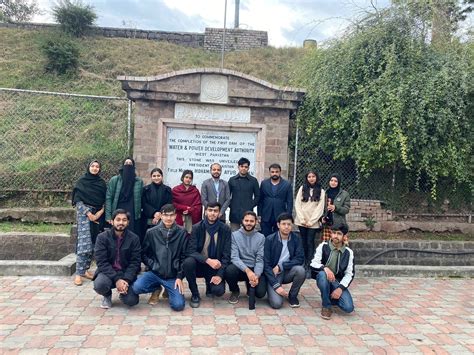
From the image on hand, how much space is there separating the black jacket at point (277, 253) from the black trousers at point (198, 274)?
2.05ft

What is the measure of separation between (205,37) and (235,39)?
1679 mm

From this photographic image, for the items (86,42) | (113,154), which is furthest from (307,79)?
(86,42)

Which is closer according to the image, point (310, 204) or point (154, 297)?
point (154, 297)

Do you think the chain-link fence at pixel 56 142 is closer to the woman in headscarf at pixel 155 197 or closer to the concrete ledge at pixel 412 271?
the woman in headscarf at pixel 155 197

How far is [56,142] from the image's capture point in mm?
9367

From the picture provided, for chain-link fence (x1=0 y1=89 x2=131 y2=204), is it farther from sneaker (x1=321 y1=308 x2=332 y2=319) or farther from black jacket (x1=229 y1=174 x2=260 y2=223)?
sneaker (x1=321 y1=308 x2=332 y2=319)

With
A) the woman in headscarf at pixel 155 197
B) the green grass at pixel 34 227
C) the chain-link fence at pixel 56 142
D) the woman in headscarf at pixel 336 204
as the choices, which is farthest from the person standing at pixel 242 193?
the green grass at pixel 34 227

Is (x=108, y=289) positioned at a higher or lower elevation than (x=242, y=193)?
lower

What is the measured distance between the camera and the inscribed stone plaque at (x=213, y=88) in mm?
7617

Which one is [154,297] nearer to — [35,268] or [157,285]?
[157,285]

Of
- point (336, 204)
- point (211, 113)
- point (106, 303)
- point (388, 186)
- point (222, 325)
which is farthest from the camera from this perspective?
point (388, 186)

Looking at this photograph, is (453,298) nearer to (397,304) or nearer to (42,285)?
(397,304)

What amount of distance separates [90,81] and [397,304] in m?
14.5

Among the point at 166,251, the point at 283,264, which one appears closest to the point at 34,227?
the point at 166,251
